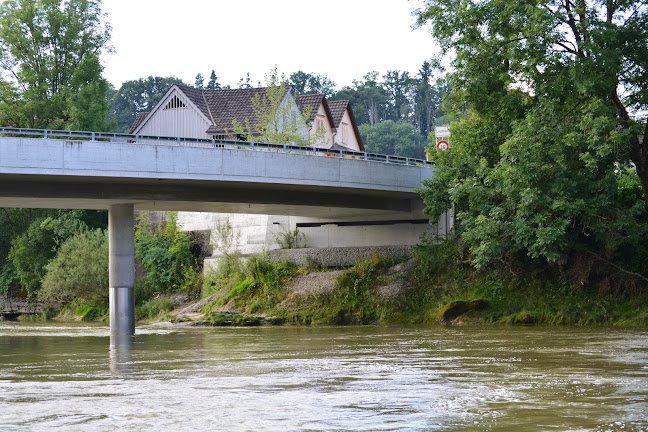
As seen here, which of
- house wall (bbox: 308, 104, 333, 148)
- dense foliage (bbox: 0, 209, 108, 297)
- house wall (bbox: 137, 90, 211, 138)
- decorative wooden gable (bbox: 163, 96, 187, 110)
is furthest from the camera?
house wall (bbox: 308, 104, 333, 148)

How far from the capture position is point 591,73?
24.7m

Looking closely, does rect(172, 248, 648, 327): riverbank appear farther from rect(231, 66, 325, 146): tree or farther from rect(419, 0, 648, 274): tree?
rect(231, 66, 325, 146): tree

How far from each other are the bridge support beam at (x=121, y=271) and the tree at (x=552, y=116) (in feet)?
39.2

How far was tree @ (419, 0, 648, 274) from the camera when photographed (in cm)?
2486

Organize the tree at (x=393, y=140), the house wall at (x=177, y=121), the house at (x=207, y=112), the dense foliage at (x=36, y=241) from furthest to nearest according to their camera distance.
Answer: the tree at (x=393, y=140) < the house wall at (x=177, y=121) < the house at (x=207, y=112) < the dense foliage at (x=36, y=241)

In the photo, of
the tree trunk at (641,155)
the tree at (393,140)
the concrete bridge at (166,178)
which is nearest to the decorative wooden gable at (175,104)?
the concrete bridge at (166,178)

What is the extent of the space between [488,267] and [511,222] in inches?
203

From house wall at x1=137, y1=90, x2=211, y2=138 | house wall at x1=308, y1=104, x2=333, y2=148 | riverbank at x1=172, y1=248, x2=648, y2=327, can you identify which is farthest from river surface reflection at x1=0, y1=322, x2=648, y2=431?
house wall at x1=308, y1=104, x2=333, y2=148

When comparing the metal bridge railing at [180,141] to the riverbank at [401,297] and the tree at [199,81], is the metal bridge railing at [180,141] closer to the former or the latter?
the riverbank at [401,297]

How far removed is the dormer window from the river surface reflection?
3725 centimetres

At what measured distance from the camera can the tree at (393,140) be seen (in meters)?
110

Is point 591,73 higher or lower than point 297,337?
higher

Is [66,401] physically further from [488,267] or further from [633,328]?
[488,267]

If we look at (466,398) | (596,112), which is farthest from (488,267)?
(466,398)
